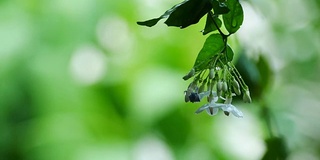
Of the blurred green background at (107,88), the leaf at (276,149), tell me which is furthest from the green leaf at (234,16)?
the blurred green background at (107,88)

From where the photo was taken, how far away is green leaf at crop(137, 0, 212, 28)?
0.42m

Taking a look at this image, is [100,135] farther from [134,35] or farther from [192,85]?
[192,85]

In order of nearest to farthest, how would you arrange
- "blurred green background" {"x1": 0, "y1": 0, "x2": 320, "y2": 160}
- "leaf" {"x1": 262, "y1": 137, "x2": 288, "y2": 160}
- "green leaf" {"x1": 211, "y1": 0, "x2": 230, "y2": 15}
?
"green leaf" {"x1": 211, "y1": 0, "x2": 230, "y2": 15} < "leaf" {"x1": 262, "y1": 137, "x2": 288, "y2": 160} < "blurred green background" {"x1": 0, "y1": 0, "x2": 320, "y2": 160}

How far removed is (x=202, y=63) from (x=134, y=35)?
58cm

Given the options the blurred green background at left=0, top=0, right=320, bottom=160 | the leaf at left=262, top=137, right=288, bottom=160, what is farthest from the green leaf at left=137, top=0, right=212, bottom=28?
the blurred green background at left=0, top=0, right=320, bottom=160

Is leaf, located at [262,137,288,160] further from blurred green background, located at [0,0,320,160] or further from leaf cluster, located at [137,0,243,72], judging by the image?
leaf cluster, located at [137,0,243,72]

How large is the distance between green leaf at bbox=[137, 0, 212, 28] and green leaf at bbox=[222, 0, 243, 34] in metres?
0.03

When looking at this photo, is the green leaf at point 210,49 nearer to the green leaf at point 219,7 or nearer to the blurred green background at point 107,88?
the green leaf at point 219,7

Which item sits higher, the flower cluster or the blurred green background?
the flower cluster

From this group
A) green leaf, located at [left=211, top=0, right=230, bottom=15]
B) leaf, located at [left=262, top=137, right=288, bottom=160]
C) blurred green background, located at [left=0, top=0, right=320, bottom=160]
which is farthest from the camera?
blurred green background, located at [left=0, top=0, right=320, bottom=160]

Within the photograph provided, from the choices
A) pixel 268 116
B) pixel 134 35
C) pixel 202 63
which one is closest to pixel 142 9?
pixel 134 35

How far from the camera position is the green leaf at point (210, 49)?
0.44m

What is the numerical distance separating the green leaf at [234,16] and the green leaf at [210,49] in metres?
0.01

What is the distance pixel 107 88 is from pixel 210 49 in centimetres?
58
